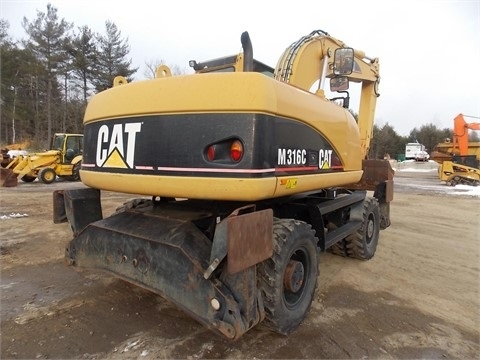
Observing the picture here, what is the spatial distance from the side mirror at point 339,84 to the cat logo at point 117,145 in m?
2.68

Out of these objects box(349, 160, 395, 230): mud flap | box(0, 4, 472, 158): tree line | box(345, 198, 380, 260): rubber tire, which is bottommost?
box(345, 198, 380, 260): rubber tire

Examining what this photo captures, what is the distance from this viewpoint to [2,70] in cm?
3231

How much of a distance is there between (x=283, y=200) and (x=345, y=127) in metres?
1.04

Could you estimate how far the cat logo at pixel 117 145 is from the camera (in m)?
2.78

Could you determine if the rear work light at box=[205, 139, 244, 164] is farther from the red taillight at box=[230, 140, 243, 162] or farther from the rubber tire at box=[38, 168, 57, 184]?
the rubber tire at box=[38, 168, 57, 184]

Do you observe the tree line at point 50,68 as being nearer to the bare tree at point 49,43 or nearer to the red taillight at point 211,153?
the bare tree at point 49,43

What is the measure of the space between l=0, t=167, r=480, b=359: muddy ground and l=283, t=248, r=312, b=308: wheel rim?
280 millimetres

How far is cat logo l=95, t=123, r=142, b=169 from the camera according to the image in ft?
9.12

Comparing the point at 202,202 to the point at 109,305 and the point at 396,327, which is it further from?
the point at 396,327

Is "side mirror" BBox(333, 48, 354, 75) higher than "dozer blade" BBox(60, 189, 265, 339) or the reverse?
higher

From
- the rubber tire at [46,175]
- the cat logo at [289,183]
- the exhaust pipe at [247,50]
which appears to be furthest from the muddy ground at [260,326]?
the rubber tire at [46,175]

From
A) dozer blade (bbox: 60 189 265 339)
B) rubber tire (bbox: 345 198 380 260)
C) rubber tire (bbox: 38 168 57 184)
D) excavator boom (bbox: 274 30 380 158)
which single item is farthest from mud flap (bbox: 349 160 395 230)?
rubber tire (bbox: 38 168 57 184)

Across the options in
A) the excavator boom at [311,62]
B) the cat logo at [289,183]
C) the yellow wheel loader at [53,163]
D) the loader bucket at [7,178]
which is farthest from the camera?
the yellow wheel loader at [53,163]

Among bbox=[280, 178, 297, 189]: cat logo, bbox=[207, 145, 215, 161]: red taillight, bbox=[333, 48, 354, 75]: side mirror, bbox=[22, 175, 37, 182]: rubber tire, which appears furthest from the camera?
bbox=[22, 175, 37, 182]: rubber tire
